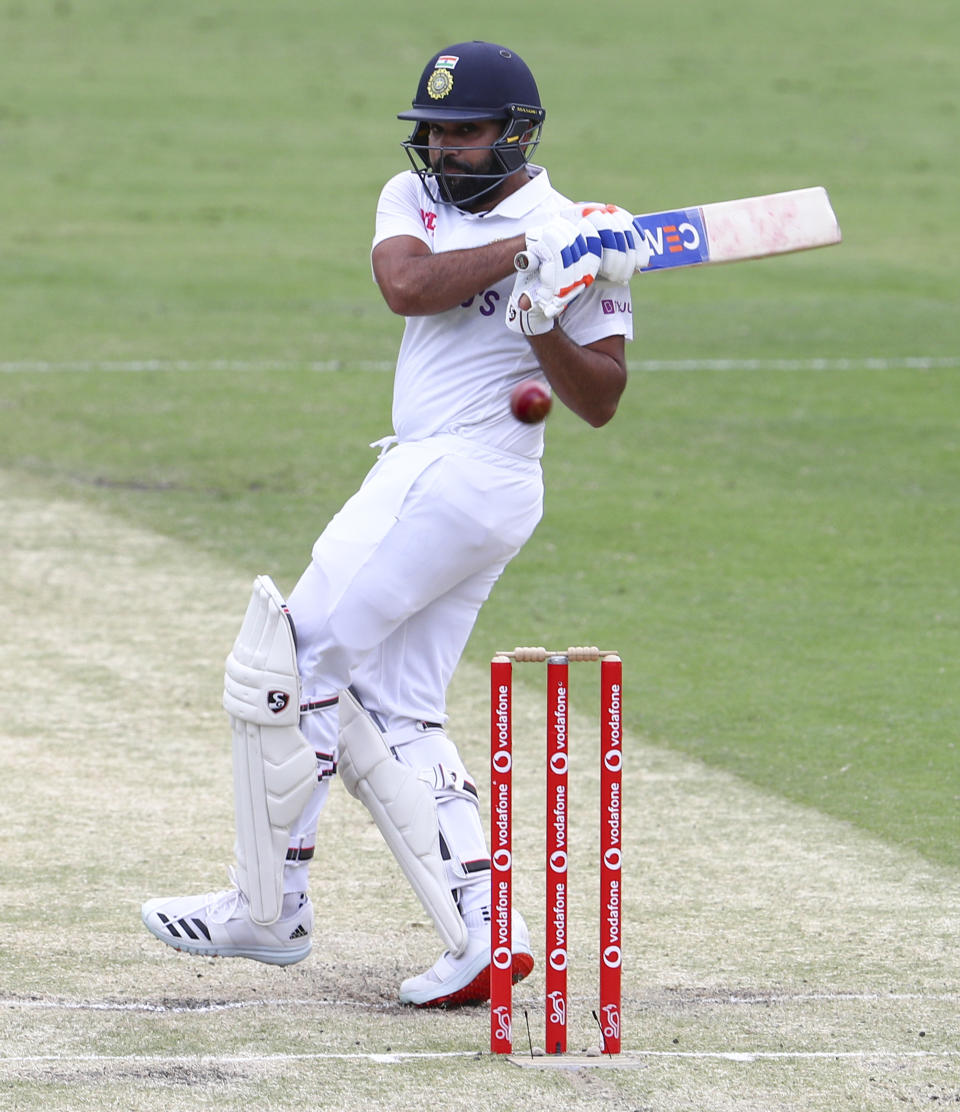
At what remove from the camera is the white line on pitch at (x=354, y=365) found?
12.3 metres

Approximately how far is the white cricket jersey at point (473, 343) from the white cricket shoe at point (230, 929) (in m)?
1.02

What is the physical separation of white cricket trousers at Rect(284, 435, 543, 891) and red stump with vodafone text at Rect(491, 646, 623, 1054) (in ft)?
1.24

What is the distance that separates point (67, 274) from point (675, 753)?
10.6m

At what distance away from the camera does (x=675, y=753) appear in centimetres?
588

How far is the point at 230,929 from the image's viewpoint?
3.94 metres

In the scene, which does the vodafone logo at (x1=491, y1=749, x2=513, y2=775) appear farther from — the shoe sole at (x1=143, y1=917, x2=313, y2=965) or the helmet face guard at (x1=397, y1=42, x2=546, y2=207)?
the helmet face guard at (x1=397, y1=42, x2=546, y2=207)

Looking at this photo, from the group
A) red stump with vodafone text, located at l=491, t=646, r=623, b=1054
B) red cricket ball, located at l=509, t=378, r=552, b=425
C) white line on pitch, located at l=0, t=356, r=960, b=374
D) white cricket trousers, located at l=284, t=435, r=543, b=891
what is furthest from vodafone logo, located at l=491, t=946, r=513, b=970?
white line on pitch, located at l=0, t=356, r=960, b=374

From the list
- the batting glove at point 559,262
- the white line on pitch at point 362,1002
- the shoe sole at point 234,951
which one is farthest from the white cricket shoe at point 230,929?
the batting glove at point 559,262

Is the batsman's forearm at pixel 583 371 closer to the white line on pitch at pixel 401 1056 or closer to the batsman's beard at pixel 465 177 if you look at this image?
the batsman's beard at pixel 465 177

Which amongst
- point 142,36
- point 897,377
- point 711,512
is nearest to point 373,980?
point 711,512

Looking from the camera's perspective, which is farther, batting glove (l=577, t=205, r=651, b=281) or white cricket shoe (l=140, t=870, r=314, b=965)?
white cricket shoe (l=140, t=870, r=314, b=965)

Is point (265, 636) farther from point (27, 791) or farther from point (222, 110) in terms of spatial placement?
point (222, 110)

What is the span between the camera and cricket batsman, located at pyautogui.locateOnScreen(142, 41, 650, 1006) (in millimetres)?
3809

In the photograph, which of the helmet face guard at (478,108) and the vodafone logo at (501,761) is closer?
the vodafone logo at (501,761)
